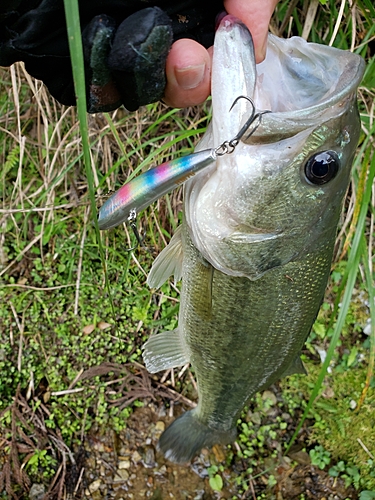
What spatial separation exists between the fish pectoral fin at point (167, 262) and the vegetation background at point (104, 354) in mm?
835

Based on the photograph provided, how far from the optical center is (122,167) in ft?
8.21

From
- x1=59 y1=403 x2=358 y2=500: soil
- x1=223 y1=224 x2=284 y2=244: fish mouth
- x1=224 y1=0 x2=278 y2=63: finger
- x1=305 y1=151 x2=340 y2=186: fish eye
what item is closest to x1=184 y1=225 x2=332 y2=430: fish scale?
x1=223 y1=224 x2=284 y2=244: fish mouth

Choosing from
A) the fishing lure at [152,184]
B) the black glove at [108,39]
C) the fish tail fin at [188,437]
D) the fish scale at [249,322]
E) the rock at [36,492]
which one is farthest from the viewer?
the rock at [36,492]

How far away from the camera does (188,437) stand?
2.12 m

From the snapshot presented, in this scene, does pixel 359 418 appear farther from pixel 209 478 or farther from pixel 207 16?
pixel 207 16

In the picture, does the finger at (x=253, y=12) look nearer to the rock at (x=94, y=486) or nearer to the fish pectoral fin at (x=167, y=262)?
the fish pectoral fin at (x=167, y=262)

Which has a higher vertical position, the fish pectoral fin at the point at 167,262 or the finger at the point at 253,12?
the finger at the point at 253,12

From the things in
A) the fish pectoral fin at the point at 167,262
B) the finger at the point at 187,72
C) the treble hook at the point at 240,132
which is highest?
the finger at the point at 187,72

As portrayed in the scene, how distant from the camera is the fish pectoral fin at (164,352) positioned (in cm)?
182

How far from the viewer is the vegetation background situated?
2436mm

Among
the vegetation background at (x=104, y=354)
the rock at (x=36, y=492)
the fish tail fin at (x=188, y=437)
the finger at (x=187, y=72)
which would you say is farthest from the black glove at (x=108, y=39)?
the rock at (x=36, y=492)

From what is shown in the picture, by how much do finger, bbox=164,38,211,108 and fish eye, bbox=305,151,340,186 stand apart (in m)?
0.35

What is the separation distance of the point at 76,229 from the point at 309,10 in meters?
1.71

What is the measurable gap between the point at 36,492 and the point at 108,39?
7.80 feet
